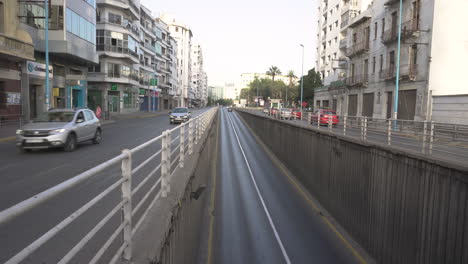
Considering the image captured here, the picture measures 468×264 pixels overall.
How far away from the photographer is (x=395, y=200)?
238 inches

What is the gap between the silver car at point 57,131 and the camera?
1224 cm

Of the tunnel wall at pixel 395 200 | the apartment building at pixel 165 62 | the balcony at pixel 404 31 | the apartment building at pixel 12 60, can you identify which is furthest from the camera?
the apartment building at pixel 165 62

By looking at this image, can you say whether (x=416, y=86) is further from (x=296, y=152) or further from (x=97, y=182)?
(x=97, y=182)

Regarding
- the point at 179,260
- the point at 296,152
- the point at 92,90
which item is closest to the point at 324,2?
the point at 92,90

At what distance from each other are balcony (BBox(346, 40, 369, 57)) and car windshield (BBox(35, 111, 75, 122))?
111 feet

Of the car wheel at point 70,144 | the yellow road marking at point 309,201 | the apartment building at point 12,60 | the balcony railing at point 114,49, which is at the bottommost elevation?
the yellow road marking at point 309,201

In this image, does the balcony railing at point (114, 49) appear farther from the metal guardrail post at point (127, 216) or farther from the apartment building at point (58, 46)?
the metal guardrail post at point (127, 216)

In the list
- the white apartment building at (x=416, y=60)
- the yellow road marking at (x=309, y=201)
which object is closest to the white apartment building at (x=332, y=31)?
the white apartment building at (x=416, y=60)

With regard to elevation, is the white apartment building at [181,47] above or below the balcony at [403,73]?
above

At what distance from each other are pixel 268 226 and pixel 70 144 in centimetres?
881

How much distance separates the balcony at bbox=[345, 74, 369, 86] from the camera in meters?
38.2

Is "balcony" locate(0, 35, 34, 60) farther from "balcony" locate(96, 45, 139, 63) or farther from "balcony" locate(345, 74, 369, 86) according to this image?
"balcony" locate(345, 74, 369, 86)

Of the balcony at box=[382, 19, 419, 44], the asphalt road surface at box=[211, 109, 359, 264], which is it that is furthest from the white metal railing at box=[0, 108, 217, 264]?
the balcony at box=[382, 19, 419, 44]

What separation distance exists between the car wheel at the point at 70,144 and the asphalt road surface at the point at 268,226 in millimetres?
5902
